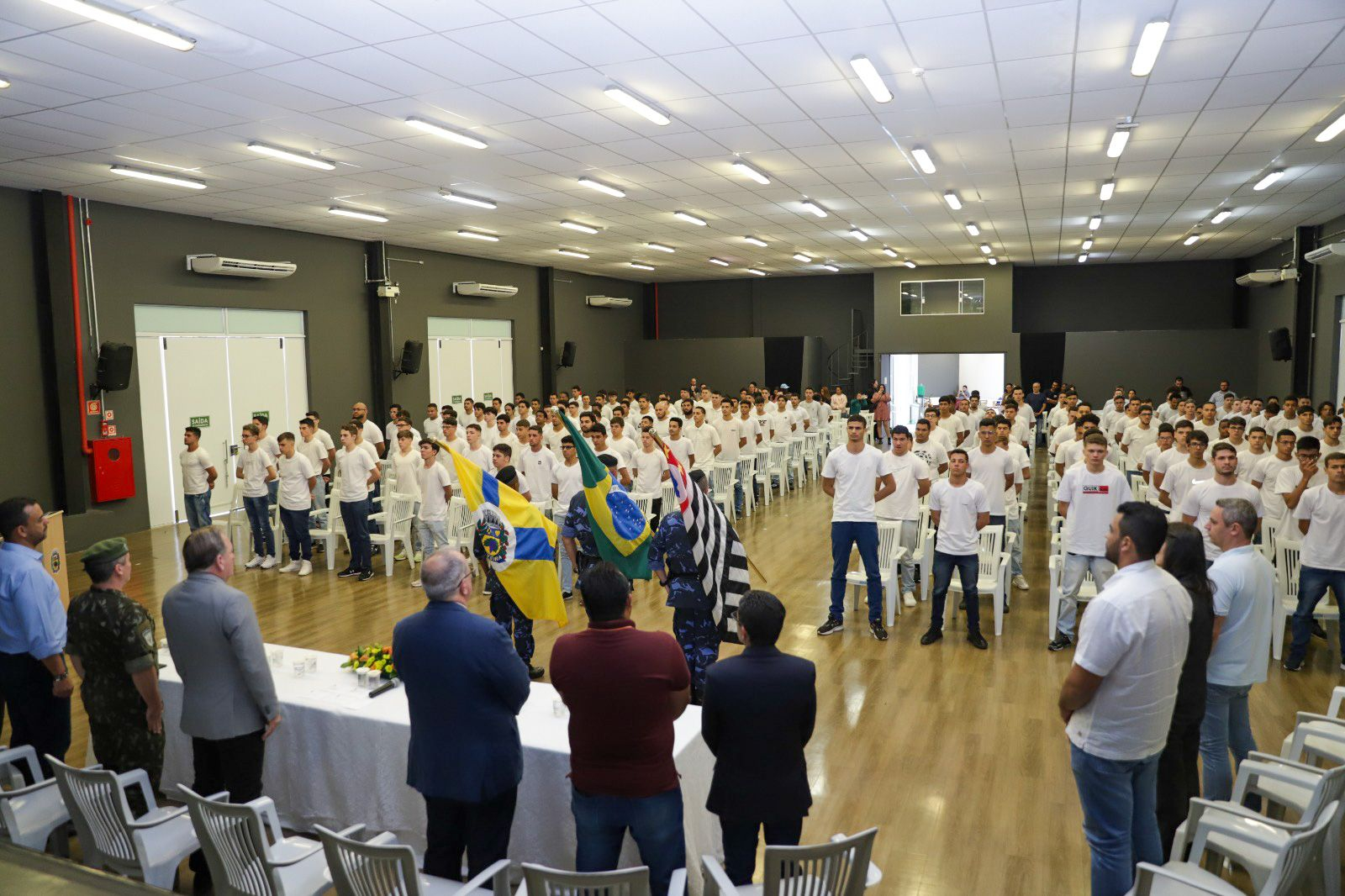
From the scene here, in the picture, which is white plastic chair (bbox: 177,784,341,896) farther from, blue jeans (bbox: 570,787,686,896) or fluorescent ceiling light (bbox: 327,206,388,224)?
fluorescent ceiling light (bbox: 327,206,388,224)

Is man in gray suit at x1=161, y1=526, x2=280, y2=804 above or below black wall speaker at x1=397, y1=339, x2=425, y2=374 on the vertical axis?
below

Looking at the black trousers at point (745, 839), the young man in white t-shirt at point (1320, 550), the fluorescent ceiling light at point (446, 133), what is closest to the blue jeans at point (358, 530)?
the fluorescent ceiling light at point (446, 133)

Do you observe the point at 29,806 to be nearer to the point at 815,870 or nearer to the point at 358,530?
the point at 815,870

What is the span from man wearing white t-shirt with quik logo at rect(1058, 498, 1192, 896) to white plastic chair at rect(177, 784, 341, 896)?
2.55 metres

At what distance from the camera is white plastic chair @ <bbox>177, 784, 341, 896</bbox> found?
3.00 m

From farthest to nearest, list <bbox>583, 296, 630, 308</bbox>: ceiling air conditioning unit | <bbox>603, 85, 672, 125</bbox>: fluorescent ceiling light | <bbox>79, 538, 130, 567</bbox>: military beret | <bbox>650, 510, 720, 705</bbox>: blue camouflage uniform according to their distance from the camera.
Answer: <bbox>583, 296, 630, 308</bbox>: ceiling air conditioning unit → <bbox>603, 85, 672, 125</bbox>: fluorescent ceiling light → <bbox>650, 510, 720, 705</bbox>: blue camouflage uniform → <bbox>79, 538, 130, 567</bbox>: military beret

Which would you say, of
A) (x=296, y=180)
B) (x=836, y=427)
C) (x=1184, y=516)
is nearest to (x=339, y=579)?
(x=296, y=180)

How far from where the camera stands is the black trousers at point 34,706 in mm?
4055

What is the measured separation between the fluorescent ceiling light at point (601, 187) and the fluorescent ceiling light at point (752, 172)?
5.73 ft

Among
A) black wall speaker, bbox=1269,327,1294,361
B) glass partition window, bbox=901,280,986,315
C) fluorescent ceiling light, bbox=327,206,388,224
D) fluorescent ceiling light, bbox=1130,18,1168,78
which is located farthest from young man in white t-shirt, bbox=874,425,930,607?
glass partition window, bbox=901,280,986,315

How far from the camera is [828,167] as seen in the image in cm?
1002

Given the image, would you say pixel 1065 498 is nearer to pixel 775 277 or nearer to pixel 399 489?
pixel 399 489

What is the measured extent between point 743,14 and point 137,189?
8.44 metres

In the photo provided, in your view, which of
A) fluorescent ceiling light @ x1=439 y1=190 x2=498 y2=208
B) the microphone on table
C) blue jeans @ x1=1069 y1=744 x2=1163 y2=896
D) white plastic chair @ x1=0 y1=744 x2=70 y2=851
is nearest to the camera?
blue jeans @ x1=1069 y1=744 x2=1163 y2=896
